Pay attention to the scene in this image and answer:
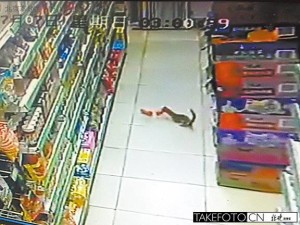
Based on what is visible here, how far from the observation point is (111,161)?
1.92m

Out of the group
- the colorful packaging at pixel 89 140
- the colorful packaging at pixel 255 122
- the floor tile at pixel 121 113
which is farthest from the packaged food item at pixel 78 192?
the colorful packaging at pixel 255 122

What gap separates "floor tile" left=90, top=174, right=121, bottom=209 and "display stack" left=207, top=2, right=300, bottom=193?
34cm

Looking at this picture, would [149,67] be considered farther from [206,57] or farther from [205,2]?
[205,2]

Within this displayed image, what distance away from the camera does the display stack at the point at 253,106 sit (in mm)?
1663

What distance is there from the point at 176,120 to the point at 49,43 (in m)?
0.73

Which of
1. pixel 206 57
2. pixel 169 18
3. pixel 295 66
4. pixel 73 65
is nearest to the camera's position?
pixel 169 18

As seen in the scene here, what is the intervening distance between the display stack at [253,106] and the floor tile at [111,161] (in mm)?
335

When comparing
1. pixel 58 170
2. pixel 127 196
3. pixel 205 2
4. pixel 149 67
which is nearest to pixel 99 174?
pixel 127 196

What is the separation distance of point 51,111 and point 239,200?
65cm

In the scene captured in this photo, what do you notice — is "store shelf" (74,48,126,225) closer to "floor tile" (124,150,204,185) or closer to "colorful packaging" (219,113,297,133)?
"floor tile" (124,150,204,185)

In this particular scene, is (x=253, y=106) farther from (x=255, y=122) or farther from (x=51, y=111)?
(x=51, y=111)

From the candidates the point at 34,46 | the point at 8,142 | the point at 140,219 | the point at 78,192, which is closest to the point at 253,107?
the point at 140,219

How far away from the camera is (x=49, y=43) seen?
4.81 ft

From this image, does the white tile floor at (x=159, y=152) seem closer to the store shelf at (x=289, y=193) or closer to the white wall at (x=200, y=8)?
the store shelf at (x=289, y=193)
